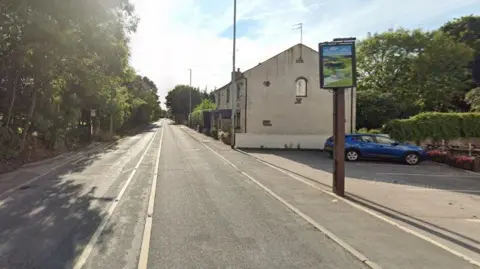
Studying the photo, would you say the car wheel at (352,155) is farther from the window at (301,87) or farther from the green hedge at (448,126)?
the window at (301,87)

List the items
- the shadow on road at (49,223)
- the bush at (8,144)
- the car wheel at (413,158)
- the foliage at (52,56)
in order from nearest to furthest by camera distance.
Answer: the shadow on road at (49,223) < the foliage at (52,56) < the bush at (8,144) < the car wheel at (413,158)

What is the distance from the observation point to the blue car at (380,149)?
Result: 1953 centimetres

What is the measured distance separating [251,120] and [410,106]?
53.0 ft

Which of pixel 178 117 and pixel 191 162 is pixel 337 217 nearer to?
pixel 191 162

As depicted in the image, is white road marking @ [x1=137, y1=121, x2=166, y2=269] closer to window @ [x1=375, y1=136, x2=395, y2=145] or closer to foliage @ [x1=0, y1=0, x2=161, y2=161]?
foliage @ [x1=0, y1=0, x2=161, y2=161]

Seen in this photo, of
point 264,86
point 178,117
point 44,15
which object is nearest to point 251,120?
point 264,86

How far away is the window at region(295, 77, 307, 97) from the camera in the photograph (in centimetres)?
2994

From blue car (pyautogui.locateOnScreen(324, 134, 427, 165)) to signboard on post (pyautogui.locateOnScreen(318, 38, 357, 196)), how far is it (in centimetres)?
1021

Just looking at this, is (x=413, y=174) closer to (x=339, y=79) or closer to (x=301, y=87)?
(x=339, y=79)

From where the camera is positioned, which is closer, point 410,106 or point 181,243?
point 181,243

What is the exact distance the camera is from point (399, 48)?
38.7 metres

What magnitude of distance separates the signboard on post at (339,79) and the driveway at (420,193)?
0.89m

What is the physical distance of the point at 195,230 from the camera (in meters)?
6.69

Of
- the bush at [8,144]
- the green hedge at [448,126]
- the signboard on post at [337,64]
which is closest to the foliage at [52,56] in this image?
the bush at [8,144]
